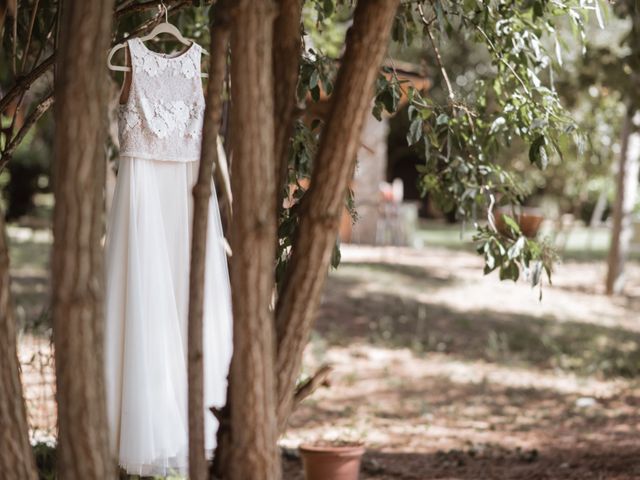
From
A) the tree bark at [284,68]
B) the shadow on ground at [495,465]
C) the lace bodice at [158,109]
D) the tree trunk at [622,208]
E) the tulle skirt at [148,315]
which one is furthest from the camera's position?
the tree trunk at [622,208]

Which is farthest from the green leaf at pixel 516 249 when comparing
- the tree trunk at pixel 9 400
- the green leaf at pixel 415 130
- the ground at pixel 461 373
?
the tree trunk at pixel 9 400

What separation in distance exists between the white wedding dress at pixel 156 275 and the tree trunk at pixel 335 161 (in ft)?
3.80

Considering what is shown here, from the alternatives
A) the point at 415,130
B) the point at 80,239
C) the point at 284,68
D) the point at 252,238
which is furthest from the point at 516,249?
the point at 80,239

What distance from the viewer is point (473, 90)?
12.4 feet

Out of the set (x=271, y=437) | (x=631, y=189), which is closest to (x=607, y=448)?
(x=271, y=437)

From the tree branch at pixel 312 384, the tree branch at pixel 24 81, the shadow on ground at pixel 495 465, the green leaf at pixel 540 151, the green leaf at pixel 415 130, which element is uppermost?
the tree branch at pixel 24 81

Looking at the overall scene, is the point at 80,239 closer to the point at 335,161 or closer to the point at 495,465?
the point at 335,161

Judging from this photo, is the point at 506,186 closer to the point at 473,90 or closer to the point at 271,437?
the point at 473,90

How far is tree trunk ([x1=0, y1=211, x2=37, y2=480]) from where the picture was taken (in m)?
1.71

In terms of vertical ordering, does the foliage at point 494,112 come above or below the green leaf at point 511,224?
above

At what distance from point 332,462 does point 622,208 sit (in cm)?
875

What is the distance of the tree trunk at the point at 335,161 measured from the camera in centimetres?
189

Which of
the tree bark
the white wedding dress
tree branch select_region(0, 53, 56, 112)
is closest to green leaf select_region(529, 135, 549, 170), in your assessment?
the white wedding dress

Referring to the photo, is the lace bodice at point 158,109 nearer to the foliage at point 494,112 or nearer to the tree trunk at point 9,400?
the foliage at point 494,112
